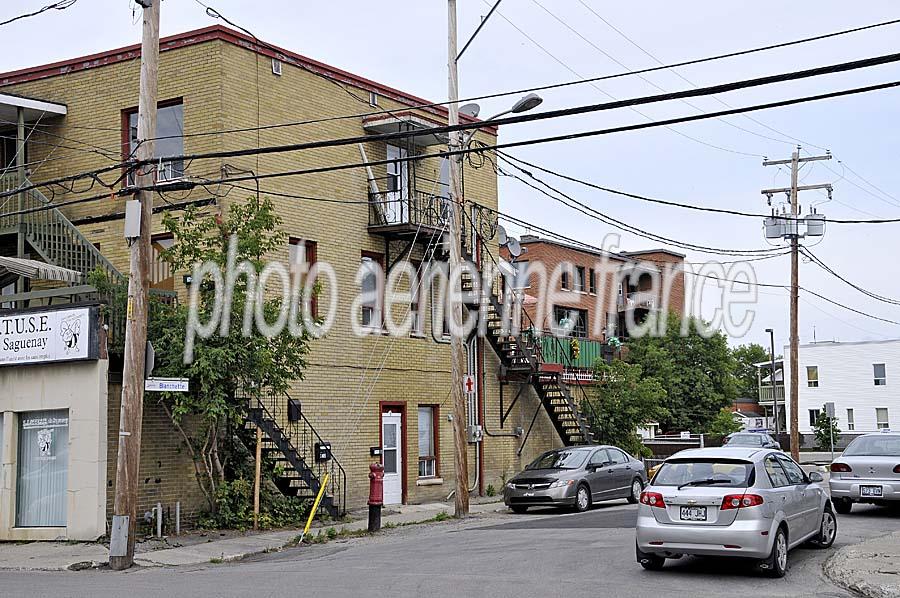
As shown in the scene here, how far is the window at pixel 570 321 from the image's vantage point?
51281mm

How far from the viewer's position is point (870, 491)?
19750 mm

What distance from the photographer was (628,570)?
540 inches

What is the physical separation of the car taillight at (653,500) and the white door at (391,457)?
1361 centimetres

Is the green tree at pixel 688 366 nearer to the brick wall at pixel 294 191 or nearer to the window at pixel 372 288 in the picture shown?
the brick wall at pixel 294 191

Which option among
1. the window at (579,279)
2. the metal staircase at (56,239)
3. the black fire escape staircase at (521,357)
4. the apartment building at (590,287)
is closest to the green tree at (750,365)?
the apartment building at (590,287)

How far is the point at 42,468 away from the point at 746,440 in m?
23.7

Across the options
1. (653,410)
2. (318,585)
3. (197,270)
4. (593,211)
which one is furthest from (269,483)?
(653,410)

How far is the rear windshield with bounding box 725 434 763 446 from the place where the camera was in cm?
3526

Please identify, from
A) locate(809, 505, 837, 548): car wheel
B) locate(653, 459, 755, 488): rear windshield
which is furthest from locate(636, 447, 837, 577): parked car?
locate(809, 505, 837, 548): car wheel

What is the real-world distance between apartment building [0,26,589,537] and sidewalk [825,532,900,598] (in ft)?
36.3

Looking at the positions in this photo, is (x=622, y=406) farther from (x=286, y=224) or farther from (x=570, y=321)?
(x=570, y=321)

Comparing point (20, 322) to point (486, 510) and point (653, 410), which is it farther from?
point (653, 410)

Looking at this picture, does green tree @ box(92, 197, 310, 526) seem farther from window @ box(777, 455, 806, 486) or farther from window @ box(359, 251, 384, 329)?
window @ box(777, 455, 806, 486)

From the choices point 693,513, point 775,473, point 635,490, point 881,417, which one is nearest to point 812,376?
point 881,417
